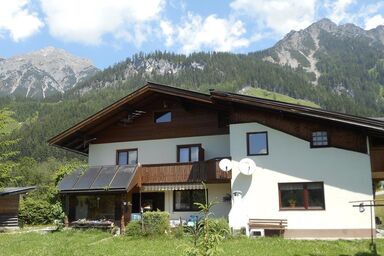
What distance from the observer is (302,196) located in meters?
21.7

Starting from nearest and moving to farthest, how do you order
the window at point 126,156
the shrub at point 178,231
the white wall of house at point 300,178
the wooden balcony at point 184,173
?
the shrub at point 178,231 → the white wall of house at point 300,178 → the wooden balcony at point 184,173 → the window at point 126,156

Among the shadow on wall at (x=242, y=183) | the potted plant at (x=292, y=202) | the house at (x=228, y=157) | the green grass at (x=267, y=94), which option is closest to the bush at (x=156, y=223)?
the house at (x=228, y=157)

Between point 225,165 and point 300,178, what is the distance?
147 inches

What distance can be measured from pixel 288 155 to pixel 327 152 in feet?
6.11

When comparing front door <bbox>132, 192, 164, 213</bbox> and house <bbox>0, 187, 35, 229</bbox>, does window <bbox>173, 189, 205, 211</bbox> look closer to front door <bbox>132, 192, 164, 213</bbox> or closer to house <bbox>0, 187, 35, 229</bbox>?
front door <bbox>132, 192, 164, 213</bbox>

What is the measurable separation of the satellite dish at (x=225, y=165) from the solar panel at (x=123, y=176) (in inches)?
204

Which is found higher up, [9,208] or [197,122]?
[197,122]

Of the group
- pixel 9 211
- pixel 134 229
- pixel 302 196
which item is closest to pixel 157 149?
pixel 134 229

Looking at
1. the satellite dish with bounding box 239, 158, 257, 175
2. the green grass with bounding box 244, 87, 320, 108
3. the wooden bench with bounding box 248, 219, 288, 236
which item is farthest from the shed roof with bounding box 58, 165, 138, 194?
the green grass with bounding box 244, 87, 320, 108

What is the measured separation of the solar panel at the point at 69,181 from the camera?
82.4ft

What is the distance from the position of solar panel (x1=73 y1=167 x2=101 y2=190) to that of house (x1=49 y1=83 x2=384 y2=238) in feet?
0.23

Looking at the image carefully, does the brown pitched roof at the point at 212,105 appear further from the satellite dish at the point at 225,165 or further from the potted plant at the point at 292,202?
the potted plant at the point at 292,202

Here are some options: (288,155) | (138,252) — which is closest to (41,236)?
(138,252)

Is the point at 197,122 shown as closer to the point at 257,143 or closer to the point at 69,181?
the point at 257,143
